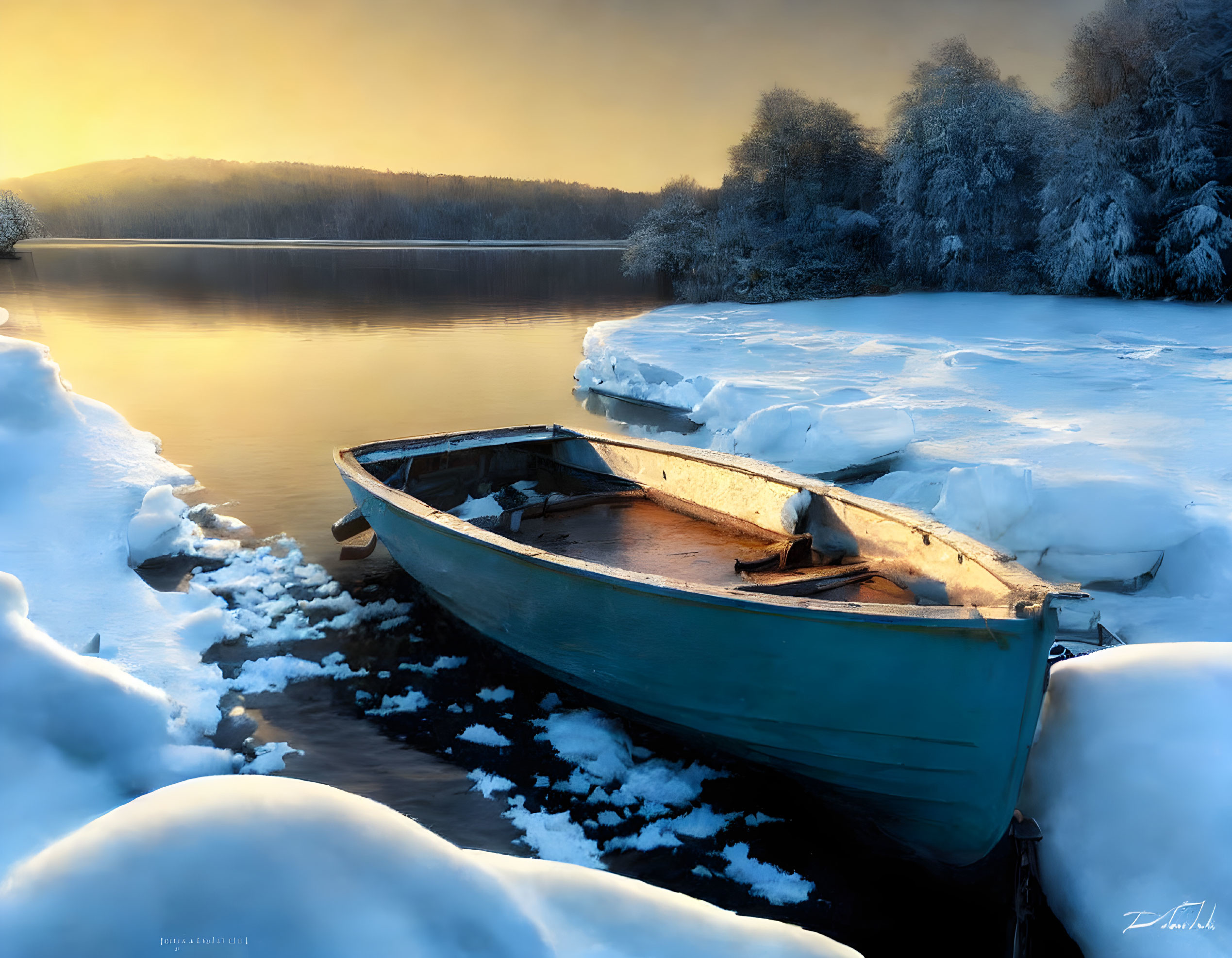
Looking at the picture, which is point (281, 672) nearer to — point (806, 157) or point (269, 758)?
point (269, 758)

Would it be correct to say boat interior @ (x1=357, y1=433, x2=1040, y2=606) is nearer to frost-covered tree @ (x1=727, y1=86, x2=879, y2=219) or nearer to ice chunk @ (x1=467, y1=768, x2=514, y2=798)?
ice chunk @ (x1=467, y1=768, x2=514, y2=798)

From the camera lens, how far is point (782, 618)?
3746 mm

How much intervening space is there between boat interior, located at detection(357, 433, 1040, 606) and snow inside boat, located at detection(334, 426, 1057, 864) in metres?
0.02

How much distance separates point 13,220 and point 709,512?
7653 cm

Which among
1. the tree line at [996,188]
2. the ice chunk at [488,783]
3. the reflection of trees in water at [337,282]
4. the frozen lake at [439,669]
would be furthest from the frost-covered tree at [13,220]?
the ice chunk at [488,783]

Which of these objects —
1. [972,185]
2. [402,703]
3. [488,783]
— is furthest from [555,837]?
[972,185]

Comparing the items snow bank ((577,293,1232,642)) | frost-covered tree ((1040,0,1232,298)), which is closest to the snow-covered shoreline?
snow bank ((577,293,1232,642))

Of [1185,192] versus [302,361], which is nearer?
[302,361]

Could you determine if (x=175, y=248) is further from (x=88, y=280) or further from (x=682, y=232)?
(x=682, y=232)

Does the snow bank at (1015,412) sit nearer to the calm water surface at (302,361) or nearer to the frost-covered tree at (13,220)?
the calm water surface at (302,361)

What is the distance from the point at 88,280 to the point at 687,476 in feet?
175

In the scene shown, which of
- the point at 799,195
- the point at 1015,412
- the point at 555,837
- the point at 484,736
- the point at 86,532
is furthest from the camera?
the point at 799,195

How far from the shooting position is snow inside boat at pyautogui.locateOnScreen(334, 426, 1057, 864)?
11.4ft

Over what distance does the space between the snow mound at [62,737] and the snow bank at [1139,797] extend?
12.5 ft
